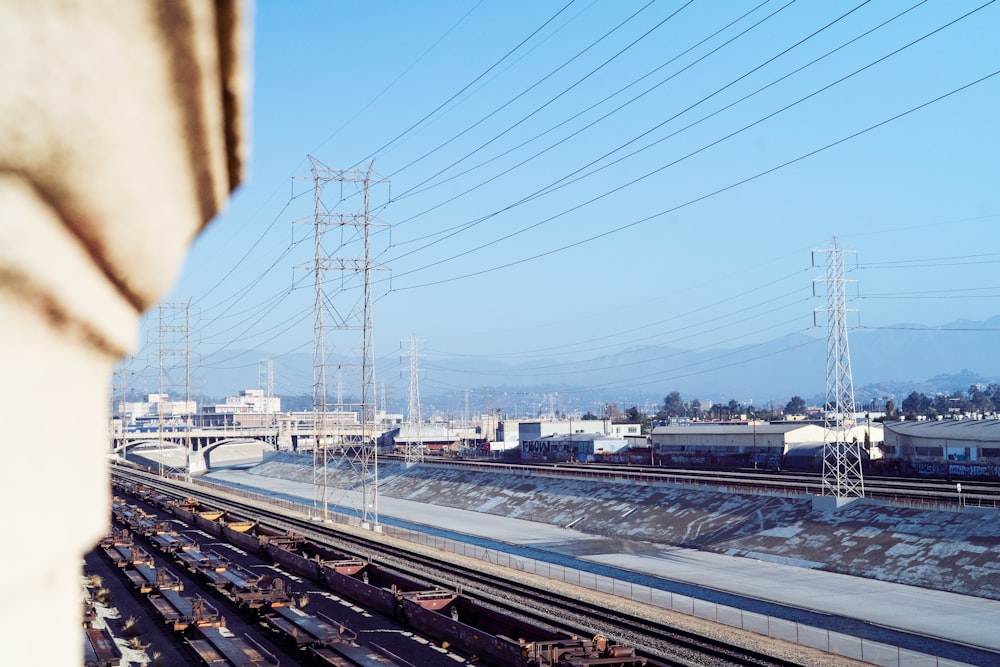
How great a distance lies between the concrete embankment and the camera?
115 ft

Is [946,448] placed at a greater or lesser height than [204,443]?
greater

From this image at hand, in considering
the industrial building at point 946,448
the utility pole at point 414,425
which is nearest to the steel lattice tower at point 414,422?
the utility pole at point 414,425

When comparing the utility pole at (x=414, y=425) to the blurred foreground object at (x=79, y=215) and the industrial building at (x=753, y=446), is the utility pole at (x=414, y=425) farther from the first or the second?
the blurred foreground object at (x=79, y=215)

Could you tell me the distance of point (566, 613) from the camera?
75.9 ft

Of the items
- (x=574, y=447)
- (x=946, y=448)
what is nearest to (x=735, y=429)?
(x=946, y=448)

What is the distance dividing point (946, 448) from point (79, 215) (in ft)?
265

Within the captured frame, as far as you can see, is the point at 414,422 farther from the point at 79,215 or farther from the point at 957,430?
the point at 79,215

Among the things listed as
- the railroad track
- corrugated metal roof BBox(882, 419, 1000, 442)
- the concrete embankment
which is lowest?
the concrete embankment

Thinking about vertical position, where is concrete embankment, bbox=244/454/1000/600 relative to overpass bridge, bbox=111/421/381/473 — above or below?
below

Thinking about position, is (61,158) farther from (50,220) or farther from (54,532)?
(54,532)

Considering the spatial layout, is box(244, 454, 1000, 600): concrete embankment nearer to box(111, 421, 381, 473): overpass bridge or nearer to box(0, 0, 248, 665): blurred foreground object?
box(0, 0, 248, 665): blurred foreground object

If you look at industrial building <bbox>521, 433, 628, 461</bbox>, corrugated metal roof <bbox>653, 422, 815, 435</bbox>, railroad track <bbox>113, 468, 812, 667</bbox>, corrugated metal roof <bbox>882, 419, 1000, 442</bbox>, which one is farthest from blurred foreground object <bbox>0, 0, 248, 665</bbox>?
industrial building <bbox>521, 433, 628, 461</bbox>

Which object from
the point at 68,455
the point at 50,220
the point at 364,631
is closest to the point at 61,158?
the point at 50,220

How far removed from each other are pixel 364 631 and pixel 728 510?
32.5 meters
